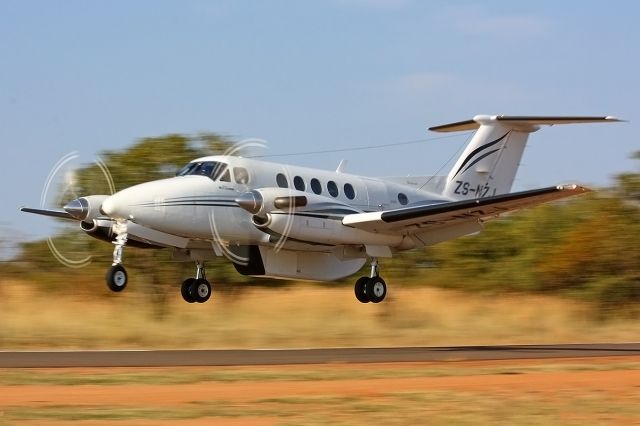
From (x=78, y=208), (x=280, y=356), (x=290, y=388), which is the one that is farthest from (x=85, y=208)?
(x=290, y=388)

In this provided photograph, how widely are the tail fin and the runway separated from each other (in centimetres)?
476

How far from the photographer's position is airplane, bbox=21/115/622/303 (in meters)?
21.2

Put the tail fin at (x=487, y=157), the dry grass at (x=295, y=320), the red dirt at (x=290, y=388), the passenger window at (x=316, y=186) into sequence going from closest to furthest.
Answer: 1. the red dirt at (x=290, y=388)
2. the passenger window at (x=316, y=186)
3. the dry grass at (x=295, y=320)
4. the tail fin at (x=487, y=157)

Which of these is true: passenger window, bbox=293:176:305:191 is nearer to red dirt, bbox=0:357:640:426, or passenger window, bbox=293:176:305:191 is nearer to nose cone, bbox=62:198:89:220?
nose cone, bbox=62:198:89:220

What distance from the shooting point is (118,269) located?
69.3 ft

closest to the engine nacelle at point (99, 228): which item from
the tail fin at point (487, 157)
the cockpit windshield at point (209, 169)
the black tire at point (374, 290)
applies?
the cockpit windshield at point (209, 169)

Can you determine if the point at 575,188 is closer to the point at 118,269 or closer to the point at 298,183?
the point at 298,183

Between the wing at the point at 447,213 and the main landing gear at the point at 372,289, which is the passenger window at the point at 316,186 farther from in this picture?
the main landing gear at the point at 372,289

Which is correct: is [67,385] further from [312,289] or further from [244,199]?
[312,289]

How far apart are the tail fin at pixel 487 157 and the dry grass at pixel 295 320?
4.18 meters

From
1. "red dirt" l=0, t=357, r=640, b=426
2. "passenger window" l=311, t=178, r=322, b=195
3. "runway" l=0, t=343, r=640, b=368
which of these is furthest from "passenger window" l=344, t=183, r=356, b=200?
"red dirt" l=0, t=357, r=640, b=426

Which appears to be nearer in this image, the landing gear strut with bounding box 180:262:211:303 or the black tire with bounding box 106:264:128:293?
the black tire with bounding box 106:264:128:293

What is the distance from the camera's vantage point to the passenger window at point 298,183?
73.8ft

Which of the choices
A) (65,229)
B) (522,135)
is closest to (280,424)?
(522,135)
